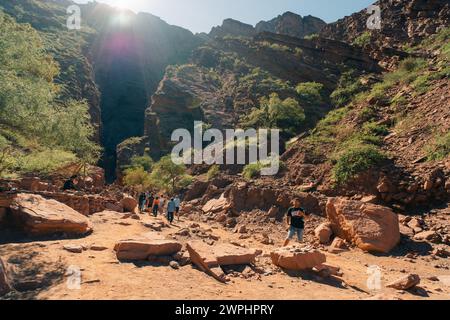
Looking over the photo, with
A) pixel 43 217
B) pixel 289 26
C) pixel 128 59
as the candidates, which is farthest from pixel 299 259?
pixel 128 59

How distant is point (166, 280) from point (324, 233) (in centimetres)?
695

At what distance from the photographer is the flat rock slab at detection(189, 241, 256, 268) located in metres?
6.79

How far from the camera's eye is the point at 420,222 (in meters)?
11.3

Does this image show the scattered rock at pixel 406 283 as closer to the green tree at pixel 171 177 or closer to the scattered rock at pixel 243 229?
the scattered rock at pixel 243 229

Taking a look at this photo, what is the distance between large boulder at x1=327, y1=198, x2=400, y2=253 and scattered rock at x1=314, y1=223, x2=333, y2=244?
43cm

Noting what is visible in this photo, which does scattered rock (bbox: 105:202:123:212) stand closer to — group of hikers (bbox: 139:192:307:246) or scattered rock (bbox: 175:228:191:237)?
group of hikers (bbox: 139:192:307:246)

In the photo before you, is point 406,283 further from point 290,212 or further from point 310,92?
point 310,92

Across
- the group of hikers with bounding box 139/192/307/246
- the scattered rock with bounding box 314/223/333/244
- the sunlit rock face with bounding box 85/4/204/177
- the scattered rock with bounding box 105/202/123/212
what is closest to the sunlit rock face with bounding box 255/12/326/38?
the sunlit rock face with bounding box 85/4/204/177

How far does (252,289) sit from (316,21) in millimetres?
78068

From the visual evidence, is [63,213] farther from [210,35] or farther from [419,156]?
[210,35]

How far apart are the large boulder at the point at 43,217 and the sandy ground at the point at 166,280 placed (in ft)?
1.89

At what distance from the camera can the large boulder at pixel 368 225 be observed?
→ 33.2ft

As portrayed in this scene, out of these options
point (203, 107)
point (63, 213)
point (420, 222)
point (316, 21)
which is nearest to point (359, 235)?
→ point (420, 222)

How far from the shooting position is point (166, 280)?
606 cm
